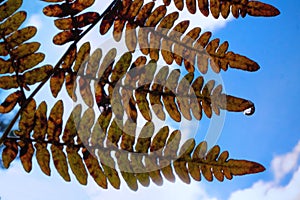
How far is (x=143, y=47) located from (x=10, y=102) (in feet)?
0.56

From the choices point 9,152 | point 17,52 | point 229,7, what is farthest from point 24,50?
point 229,7

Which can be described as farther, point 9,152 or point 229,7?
point 229,7

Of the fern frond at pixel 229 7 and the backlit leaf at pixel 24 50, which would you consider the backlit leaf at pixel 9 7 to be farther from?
the fern frond at pixel 229 7

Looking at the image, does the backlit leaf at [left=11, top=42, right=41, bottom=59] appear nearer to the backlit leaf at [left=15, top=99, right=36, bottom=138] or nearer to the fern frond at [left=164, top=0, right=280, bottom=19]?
the backlit leaf at [left=15, top=99, right=36, bottom=138]

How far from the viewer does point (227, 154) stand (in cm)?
48

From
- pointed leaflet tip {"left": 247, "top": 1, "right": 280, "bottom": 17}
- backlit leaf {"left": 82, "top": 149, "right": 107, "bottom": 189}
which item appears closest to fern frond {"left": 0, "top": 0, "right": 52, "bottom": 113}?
backlit leaf {"left": 82, "top": 149, "right": 107, "bottom": 189}

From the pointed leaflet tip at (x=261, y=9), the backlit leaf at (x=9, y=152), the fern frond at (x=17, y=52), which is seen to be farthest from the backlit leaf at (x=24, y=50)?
the pointed leaflet tip at (x=261, y=9)

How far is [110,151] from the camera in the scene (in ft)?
1.48

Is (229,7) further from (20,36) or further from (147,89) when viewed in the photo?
(20,36)

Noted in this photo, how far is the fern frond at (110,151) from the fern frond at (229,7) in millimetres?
168

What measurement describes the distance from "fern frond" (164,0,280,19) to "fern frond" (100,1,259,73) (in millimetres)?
25

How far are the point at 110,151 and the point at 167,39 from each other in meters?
0.17

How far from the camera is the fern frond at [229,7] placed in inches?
20.5

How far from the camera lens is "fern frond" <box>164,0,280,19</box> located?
0.52m
